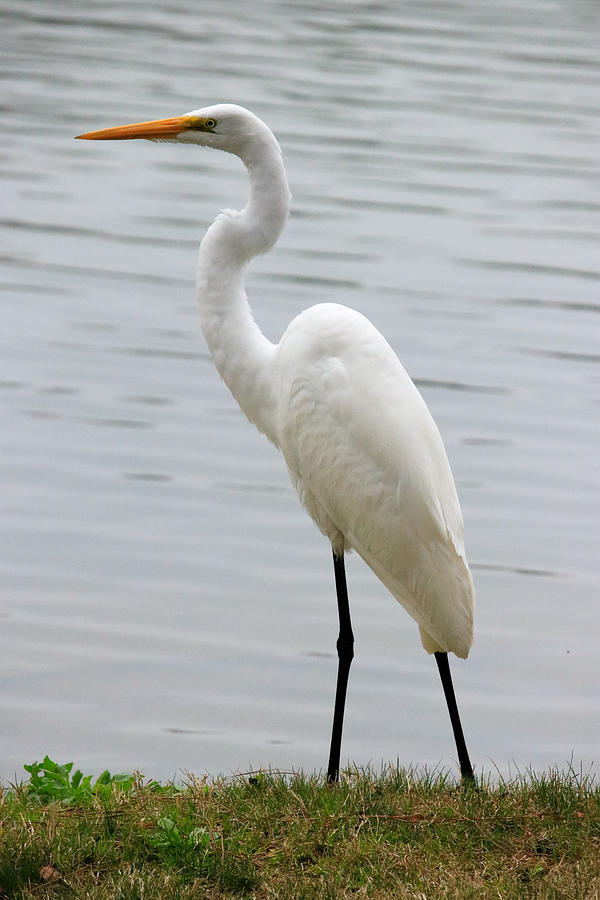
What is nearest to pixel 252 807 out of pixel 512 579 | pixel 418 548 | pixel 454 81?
pixel 418 548

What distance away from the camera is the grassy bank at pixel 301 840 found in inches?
130

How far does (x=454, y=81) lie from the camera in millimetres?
16625

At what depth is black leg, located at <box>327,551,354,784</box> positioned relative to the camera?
14.1 ft

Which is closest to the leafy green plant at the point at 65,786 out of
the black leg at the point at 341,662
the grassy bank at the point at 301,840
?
the grassy bank at the point at 301,840

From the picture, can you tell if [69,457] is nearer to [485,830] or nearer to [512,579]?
[512,579]

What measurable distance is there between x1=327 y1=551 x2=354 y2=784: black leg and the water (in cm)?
61

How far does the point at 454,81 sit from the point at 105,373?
31.6 feet

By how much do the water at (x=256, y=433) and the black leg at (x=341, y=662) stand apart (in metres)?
0.61

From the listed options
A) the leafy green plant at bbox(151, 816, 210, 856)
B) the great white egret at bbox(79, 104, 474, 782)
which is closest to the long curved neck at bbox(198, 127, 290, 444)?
the great white egret at bbox(79, 104, 474, 782)

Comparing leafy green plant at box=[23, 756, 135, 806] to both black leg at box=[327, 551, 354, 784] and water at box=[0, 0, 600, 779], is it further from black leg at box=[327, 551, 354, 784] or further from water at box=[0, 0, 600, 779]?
water at box=[0, 0, 600, 779]

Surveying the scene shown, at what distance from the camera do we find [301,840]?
3.53 meters

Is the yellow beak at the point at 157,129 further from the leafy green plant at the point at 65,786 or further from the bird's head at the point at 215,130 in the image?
the leafy green plant at the point at 65,786

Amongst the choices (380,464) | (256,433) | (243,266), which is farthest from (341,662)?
(256,433)

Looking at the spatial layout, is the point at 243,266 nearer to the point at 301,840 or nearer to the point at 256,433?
the point at 301,840
